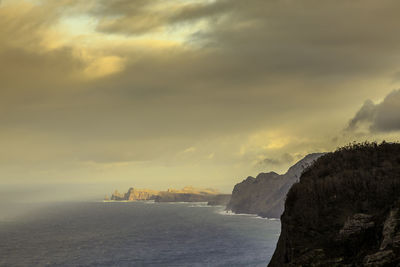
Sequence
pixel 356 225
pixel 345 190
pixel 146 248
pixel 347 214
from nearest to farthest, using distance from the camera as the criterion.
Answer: pixel 356 225, pixel 347 214, pixel 345 190, pixel 146 248

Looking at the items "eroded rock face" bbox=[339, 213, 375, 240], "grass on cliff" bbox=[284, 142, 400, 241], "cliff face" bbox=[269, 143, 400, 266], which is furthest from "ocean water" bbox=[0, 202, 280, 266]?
"eroded rock face" bbox=[339, 213, 375, 240]

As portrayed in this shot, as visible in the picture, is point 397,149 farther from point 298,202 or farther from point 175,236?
point 175,236

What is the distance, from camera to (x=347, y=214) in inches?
961

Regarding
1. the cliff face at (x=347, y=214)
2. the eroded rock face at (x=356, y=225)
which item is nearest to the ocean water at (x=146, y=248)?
the cliff face at (x=347, y=214)

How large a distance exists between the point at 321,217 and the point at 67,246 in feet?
410

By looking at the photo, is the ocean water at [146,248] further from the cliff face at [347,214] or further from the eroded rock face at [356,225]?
the eroded rock face at [356,225]

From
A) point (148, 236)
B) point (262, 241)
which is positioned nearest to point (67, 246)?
point (148, 236)

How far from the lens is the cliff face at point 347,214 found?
20.8m

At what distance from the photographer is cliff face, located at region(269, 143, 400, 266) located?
817 inches

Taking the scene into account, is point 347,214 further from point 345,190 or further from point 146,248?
point 146,248

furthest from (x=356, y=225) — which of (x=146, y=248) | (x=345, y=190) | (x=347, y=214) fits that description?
(x=146, y=248)

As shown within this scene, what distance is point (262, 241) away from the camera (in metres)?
123

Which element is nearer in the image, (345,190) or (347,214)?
(347,214)

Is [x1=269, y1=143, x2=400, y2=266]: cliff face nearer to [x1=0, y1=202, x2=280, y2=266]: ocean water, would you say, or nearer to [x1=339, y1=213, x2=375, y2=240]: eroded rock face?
[x1=339, y1=213, x2=375, y2=240]: eroded rock face
